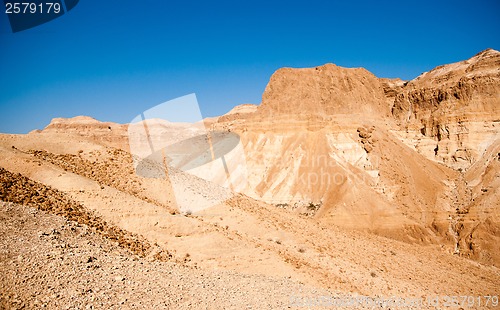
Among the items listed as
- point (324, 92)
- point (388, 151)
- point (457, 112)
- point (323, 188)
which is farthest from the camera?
point (324, 92)

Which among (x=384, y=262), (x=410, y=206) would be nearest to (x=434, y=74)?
(x=410, y=206)

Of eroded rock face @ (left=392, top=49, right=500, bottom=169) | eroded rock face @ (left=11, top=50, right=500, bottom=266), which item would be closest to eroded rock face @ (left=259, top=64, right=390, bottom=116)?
eroded rock face @ (left=11, top=50, right=500, bottom=266)

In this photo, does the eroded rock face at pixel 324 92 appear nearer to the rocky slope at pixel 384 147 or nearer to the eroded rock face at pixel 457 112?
the rocky slope at pixel 384 147

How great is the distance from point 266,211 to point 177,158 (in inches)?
1540

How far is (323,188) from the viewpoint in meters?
36.2

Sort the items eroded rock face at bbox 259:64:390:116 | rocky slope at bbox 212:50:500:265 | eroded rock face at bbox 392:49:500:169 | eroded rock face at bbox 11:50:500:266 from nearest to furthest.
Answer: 1. eroded rock face at bbox 11:50:500:266
2. rocky slope at bbox 212:50:500:265
3. eroded rock face at bbox 392:49:500:169
4. eroded rock face at bbox 259:64:390:116

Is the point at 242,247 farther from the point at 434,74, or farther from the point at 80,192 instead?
the point at 434,74

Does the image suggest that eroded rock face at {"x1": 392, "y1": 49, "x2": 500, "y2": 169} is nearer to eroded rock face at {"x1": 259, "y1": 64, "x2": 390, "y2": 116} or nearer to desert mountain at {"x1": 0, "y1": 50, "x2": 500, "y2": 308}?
desert mountain at {"x1": 0, "y1": 50, "x2": 500, "y2": 308}

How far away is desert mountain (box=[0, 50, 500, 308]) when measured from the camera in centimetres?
1163

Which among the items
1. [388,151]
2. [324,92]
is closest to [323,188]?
[388,151]

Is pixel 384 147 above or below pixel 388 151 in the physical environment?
above

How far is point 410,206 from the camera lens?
32.8 m

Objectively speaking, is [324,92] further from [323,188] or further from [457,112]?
[323,188]

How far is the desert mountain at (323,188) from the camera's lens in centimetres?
1163
